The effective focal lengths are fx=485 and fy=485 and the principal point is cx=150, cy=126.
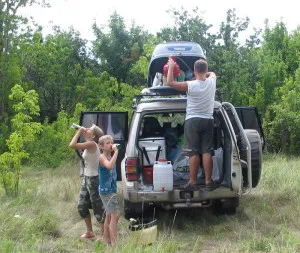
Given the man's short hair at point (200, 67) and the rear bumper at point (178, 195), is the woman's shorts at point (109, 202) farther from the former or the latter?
the man's short hair at point (200, 67)

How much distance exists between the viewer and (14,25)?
15.5 metres

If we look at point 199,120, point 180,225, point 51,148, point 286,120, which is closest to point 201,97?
point 199,120

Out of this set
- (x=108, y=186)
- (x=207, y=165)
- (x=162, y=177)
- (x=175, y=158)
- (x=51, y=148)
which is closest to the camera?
(x=108, y=186)

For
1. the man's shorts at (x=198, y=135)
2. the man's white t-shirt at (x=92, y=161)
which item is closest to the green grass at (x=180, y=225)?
the man's white t-shirt at (x=92, y=161)

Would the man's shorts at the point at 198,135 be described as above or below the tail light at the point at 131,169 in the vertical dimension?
above

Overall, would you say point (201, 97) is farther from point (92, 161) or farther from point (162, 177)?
point (92, 161)

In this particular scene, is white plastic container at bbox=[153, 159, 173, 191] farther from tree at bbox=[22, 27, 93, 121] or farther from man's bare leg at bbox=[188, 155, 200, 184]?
tree at bbox=[22, 27, 93, 121]

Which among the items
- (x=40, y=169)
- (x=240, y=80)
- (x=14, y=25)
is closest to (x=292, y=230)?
(x=40, y=169)

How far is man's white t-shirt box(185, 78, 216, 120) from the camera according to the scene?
631cm

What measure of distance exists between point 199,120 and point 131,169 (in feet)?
3.60

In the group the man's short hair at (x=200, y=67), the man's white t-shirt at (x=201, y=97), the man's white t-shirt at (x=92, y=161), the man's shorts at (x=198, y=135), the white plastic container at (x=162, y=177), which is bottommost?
the white plastic container at (x=162, y=177)

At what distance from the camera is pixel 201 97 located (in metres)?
6.30

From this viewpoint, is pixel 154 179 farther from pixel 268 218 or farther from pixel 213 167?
pixel 268 218

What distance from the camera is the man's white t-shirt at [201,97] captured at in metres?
6.31
